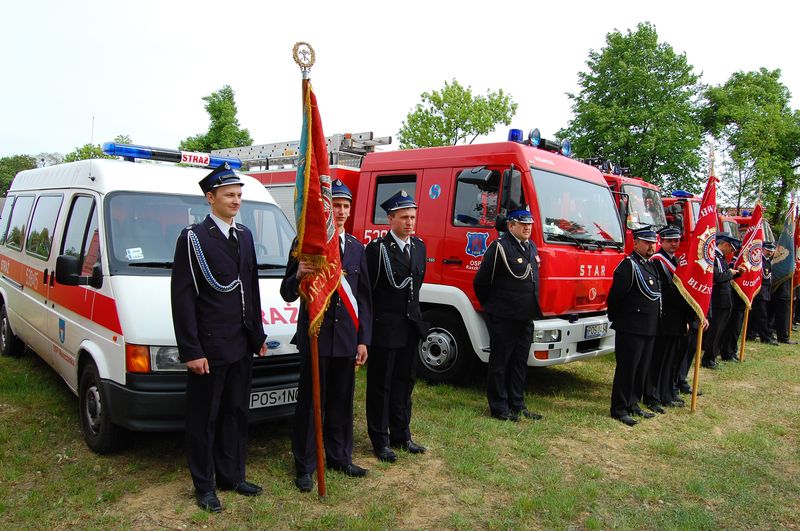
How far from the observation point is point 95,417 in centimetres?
438

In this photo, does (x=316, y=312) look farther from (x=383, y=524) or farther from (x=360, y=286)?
(x=383, y=524)

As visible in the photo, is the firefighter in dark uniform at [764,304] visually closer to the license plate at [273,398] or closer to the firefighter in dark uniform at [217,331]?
the license plate at [273,398]

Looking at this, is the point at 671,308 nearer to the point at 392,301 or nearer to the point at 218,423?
the point at 392,301

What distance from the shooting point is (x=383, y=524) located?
11.7 ft

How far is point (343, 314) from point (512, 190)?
8.65 feet

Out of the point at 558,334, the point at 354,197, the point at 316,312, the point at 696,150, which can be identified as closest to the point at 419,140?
the point at 696,150

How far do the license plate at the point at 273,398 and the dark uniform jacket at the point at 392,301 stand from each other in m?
0.70

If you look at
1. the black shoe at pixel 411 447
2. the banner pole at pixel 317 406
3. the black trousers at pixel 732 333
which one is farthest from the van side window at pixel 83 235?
the black trousers at pixel 732 333

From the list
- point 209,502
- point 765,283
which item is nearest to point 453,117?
point 765,283

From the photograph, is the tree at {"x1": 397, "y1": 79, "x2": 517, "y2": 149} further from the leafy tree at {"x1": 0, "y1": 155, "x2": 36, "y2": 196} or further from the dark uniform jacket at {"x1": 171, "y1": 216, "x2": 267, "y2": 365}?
the leafy tree at {"x1": 0, "y1": 155, "x2": 36, "y2": 196}

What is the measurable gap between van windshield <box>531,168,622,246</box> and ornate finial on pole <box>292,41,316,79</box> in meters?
3.12

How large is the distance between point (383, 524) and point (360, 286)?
1.57 m

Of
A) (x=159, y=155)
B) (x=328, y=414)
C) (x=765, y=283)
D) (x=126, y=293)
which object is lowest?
(x=328, y=414)

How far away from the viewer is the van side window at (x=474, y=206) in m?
6.21
